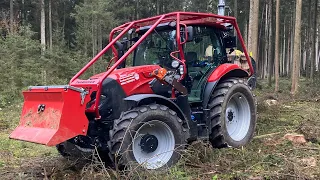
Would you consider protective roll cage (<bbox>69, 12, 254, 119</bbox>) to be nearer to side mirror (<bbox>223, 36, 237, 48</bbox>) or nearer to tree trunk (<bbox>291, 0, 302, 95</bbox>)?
side mirror (<bbox>223, 36, 237, 48</bbox>)

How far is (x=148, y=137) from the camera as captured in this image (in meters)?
5.62

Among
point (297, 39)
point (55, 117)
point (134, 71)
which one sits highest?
point (297, 39)

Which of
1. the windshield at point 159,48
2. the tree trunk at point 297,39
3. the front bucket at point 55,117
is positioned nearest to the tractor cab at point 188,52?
the windshield at point 159,48

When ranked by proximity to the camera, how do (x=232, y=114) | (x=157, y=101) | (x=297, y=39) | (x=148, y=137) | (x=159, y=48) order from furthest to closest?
(x=297, y=39) < (x=232, y=114) < (x=159, y=48) < (x=157, y=101) < (x=148, y=137)

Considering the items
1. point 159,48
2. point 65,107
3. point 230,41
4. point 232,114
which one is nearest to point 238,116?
point 232,114

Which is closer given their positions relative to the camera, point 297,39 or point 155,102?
point 155,102

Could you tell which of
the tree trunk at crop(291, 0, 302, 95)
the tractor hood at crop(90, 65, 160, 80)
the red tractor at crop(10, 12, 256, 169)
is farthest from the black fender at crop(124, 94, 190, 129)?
the tree trunk at crop(291, 0, 302, 95)

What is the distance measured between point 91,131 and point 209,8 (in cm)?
3848

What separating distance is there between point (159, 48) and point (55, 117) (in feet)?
8.27

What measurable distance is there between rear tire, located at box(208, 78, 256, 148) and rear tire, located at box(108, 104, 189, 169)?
3.43 feet

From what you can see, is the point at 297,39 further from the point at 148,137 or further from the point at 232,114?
the point at 148,137

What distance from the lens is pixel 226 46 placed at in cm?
768

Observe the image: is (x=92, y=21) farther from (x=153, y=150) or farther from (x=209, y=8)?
A: (x=153, y=150)

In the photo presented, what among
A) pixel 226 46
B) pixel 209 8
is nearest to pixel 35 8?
pixel 209 8
